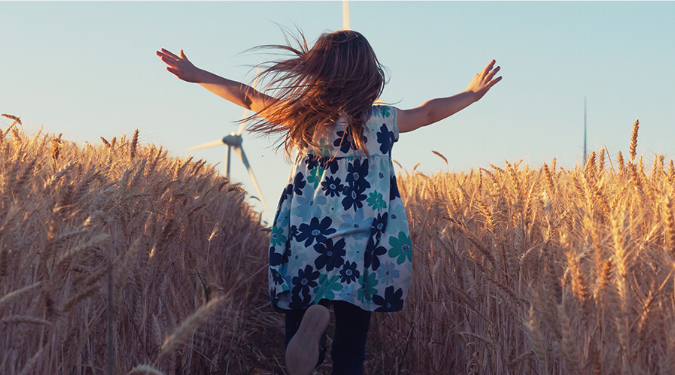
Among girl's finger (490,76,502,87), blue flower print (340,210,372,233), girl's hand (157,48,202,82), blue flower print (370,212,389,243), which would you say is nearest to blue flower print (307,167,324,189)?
blue flower print (340,210,372,233)

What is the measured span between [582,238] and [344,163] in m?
1.15

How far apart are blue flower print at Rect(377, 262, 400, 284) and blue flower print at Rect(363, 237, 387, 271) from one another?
0.09 feet

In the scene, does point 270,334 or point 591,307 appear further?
point 270,334

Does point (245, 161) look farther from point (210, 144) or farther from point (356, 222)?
point (356, 222)

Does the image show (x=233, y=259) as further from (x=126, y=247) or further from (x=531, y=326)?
(x=531, y=326)

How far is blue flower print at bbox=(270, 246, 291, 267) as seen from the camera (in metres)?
2.81

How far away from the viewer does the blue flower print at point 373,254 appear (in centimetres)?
274

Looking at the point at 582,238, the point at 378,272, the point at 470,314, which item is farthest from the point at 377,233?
the point at 582,238

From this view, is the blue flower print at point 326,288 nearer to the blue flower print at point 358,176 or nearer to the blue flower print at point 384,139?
the blue flower print at point 358,176

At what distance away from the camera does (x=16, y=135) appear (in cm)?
386

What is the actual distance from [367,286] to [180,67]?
1.57m

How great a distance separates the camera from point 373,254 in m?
2.75

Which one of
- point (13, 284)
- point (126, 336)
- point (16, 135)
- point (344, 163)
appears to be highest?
point (16, 135)

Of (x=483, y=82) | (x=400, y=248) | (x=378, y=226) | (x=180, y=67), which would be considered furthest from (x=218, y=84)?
(x=483, y=82)
